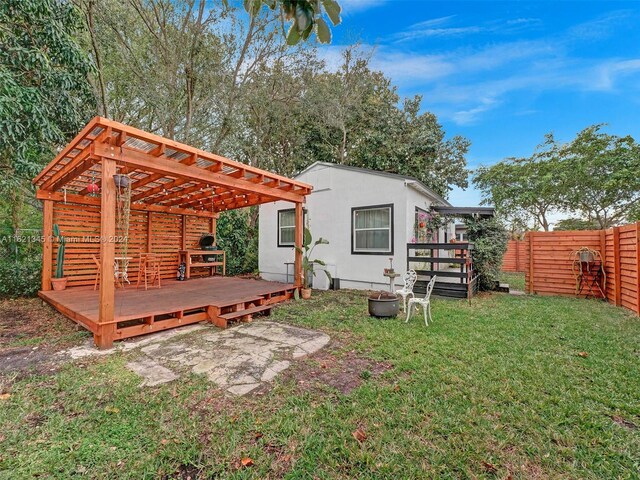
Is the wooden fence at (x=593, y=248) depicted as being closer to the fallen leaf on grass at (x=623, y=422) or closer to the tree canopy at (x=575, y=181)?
the fallen leaf on grass at (x=623, y=422)

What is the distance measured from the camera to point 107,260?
3842 millimetres

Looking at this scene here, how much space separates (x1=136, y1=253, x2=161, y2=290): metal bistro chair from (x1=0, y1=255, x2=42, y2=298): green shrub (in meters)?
2.21

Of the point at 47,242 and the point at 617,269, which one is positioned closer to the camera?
the point at 617,269

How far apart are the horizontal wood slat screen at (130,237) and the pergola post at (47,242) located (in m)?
0.18

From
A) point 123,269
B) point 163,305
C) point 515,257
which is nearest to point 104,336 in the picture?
point 163,305

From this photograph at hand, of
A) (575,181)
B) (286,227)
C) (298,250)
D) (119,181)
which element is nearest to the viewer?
(119,181)

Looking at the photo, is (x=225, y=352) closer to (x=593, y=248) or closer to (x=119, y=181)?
(x=119, y=181)

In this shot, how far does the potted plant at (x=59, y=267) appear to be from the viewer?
6801 mm

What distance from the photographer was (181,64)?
30.3ft

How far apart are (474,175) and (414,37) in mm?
12211

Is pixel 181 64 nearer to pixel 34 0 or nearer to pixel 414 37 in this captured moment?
pixel 34 0

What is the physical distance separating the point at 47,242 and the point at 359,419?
8.01 m

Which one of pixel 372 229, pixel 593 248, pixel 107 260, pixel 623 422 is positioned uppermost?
pixel 372 229

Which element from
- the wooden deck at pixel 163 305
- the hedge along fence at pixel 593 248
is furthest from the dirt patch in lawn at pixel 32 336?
the hedge along fence at pixel 593 248
